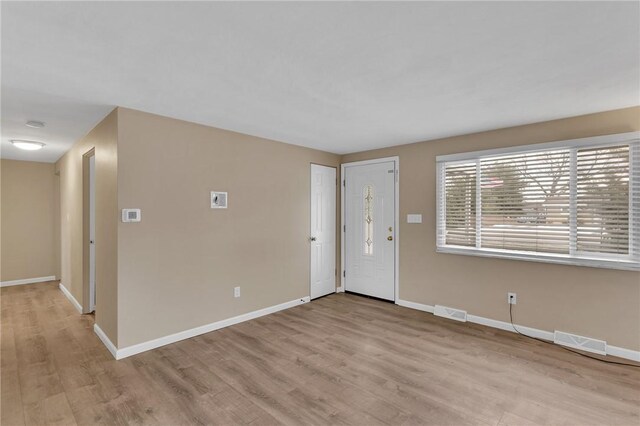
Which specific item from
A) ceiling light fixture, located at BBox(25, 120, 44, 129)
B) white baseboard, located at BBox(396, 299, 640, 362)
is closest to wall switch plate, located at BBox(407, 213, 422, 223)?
white baseboard, located at BBox(396, 299, 640, 362)

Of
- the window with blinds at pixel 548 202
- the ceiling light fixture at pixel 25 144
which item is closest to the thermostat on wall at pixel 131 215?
the ceiling light fixture at pixel 25 144

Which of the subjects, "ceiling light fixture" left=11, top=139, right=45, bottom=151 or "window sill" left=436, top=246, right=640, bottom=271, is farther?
"ceiling light fixture" left=11, top=139, right=45, bottom=151

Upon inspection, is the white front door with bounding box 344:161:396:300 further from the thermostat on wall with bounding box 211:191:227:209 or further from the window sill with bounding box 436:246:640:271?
the thermostat on wall with bounding box 211:191:227:209

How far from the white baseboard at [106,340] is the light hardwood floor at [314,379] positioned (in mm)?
65

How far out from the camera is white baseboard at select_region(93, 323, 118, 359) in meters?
2.94

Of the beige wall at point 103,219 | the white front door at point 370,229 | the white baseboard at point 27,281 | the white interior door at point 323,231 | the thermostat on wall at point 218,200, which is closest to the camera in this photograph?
the beige wall at point 103,219

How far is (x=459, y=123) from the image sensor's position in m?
3.46

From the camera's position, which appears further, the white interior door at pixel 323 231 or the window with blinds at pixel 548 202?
the white interior door at pixel 323 231

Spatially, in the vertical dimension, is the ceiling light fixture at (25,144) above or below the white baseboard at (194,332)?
above

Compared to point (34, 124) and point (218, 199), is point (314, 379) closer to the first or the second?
point (218, 199)

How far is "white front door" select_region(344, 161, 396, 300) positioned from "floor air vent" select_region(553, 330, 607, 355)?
6.68ft

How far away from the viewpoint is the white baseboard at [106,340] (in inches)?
116

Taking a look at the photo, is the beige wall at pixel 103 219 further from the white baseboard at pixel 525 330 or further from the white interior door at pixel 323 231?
the white baseboard at pixel 525 330

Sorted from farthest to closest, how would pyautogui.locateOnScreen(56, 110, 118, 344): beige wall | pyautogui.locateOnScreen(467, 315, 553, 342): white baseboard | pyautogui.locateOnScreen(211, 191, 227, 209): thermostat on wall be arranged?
pyautogui.locateOnScreen(211, 191, 227, 209): thermostat on wall < pyautogui.locateOnScreen(467, 315, 553, 342): white baseboard < pyautogui.locateOnScreen(56, 110, 118, 344): beige wall
